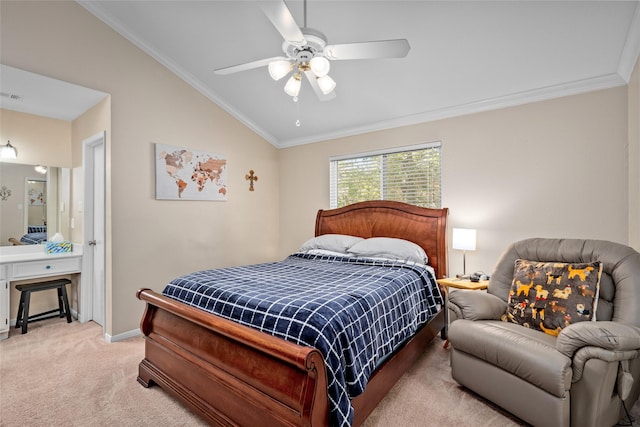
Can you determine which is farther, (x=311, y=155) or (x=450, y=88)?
(x=311, y=155)

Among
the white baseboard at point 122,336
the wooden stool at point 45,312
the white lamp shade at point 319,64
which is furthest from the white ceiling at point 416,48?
the white baseboard at point 122,336

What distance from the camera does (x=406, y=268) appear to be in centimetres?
295

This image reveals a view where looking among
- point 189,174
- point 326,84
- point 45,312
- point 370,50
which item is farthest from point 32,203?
point 370,50

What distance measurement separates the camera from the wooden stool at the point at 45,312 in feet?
10.7

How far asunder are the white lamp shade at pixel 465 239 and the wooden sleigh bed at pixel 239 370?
83cm

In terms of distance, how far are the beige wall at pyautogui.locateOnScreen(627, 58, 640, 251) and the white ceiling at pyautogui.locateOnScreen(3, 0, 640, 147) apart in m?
0.18

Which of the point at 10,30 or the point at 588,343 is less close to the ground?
the point at 10,30

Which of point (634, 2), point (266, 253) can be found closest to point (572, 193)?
point (634, 2)

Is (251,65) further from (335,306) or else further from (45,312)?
(45,312)

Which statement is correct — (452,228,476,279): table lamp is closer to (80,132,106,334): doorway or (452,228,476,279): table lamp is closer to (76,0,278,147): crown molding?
(76,0,278,147): crown molding

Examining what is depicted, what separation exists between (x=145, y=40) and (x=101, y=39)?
403mm

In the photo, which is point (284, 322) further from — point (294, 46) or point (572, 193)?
point (572, 193)

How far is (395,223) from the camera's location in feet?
12.3

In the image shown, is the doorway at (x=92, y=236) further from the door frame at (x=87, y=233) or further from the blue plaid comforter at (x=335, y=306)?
the blue plaid comforter at (x=335, y=306)
